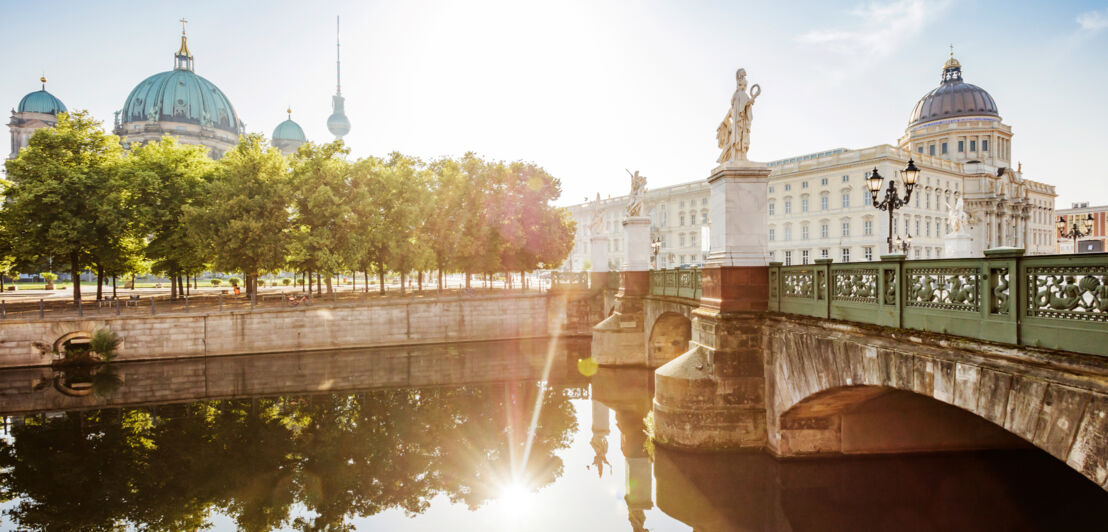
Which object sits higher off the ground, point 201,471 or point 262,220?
point 262,220

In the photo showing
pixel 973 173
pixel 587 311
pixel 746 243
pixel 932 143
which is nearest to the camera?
pixel 746 243

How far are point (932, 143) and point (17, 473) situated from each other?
319ft

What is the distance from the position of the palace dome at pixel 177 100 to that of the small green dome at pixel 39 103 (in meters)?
15.5

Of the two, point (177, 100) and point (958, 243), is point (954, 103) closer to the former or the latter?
point (958, 243)

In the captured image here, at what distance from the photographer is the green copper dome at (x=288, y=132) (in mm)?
114250

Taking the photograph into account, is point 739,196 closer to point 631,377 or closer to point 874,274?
point 874,274

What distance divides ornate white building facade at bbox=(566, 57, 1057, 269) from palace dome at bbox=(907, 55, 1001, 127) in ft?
0.47

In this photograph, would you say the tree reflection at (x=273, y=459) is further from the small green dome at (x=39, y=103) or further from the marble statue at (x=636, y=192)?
the small green dome at (x=39, y=103)

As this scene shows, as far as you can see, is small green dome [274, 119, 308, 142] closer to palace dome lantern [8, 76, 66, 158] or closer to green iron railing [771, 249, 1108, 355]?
palace dome lantern [8, 76, 66, 158]

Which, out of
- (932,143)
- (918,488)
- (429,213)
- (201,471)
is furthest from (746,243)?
(932,143)

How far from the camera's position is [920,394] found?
979cm

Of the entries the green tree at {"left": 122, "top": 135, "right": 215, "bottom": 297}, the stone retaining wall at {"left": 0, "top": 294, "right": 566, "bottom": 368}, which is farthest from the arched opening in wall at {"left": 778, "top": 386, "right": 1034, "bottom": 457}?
the green tree at {"left": 122, "top": 135, "right": 215, "bottom": 297}

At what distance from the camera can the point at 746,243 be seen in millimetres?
12016

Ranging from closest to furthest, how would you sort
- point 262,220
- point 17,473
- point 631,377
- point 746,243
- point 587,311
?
point 746,243 < point 17,473 < point 631,377 < point 262,220 < point 587,311
